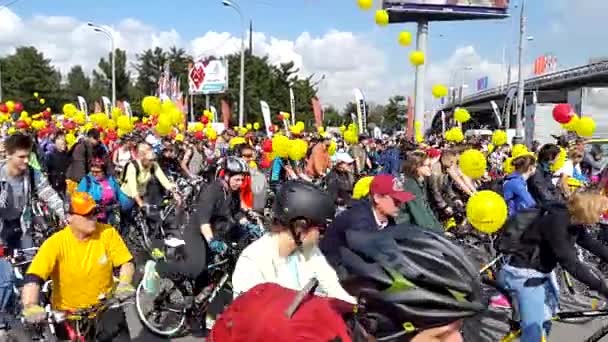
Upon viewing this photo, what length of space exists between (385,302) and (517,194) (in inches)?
238

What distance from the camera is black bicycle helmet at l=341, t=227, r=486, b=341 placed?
1.45m

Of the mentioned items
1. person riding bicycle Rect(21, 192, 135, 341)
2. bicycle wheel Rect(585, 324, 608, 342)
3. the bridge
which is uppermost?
the bridge

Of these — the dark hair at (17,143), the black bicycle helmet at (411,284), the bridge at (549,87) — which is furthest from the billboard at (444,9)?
the black bicycle helmet at (411,284)

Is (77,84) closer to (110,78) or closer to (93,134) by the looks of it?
(110,78)

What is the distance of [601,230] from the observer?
31.1ft

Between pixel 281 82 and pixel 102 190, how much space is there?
59.2m

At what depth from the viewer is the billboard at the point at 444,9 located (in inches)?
1247

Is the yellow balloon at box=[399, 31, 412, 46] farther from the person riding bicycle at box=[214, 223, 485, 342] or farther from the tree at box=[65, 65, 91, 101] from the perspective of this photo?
the tree at box=[65, 65, 91, 101]

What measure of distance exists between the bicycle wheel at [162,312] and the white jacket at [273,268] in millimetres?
3270

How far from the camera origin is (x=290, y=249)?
11.1ft

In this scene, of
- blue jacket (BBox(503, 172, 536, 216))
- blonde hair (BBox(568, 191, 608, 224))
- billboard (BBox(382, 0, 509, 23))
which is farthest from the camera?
billboard (BBox(382, 0, 509, 23))

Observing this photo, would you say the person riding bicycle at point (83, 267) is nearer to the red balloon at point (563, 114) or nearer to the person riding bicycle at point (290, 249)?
the person riding bicycle at point (290, 249)

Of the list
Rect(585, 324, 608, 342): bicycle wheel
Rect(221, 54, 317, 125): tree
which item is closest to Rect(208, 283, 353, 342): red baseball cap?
Rect(585, 324, 608, 342): bicycle wheel

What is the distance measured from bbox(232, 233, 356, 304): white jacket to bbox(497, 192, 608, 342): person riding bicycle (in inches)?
59.1
